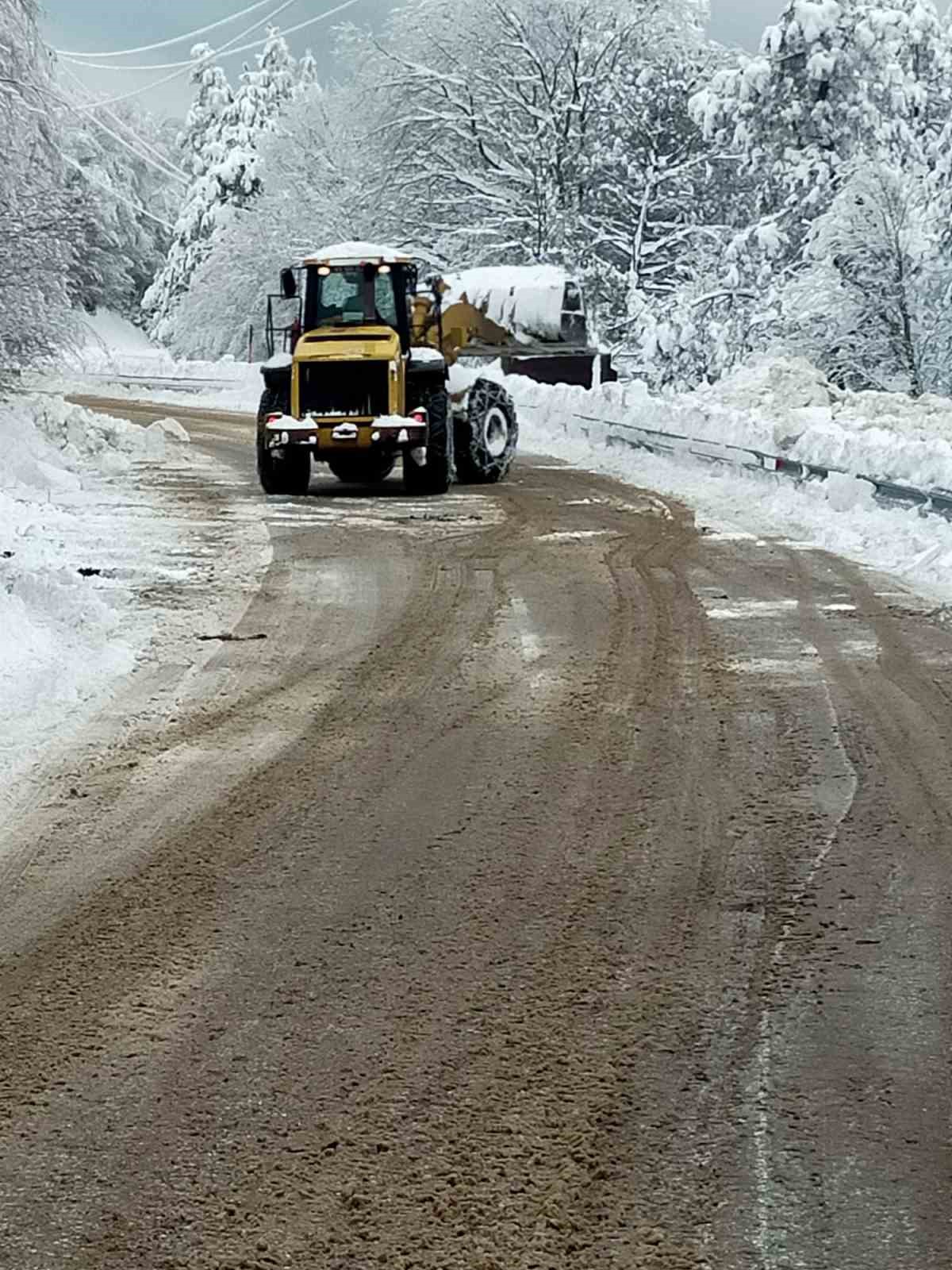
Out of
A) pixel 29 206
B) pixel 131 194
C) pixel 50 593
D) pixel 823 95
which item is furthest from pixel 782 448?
pixel 131 194

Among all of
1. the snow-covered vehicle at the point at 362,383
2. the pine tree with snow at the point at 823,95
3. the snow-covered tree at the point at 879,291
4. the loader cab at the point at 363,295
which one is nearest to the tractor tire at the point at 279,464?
the snow-covered vehicle at the point at 362,383

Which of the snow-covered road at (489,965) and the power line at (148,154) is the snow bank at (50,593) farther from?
the power line at (148,154)

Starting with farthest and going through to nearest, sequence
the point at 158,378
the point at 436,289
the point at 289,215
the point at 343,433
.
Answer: the point at 289,215, the point at 158,378, the point at 436,289, the point at 343,433

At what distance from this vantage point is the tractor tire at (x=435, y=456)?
58.7ft

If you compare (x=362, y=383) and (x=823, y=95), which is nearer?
(x=362, y=383)

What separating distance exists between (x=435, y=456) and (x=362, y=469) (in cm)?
261

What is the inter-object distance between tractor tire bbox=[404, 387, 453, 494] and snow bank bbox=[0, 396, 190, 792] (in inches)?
130

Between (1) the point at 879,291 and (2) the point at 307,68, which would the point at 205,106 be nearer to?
(2) the point at 307,68

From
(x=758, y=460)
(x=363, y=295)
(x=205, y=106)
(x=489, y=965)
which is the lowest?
(x=489, y=965)

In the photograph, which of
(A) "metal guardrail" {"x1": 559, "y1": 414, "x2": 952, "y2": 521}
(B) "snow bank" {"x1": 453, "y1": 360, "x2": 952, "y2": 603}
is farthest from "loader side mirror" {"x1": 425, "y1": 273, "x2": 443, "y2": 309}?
(A) "metal guardrail" {"x1": 559, "y1": 414, "x2": 952, "y2": 521}

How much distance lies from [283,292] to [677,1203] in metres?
16.5

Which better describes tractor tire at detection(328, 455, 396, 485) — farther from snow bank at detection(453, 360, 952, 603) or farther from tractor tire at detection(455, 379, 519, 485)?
snow bank at detection(453, 360, 952, 603)

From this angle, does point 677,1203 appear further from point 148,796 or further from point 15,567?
point 15,567

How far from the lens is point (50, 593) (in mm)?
10258
